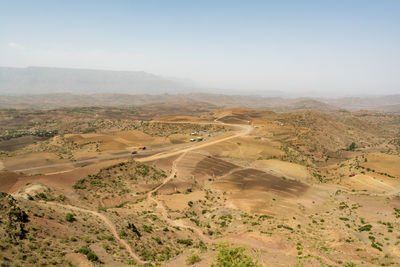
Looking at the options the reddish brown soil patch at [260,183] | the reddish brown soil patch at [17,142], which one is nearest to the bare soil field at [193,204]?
the reddish brown soil patch at [260,183]

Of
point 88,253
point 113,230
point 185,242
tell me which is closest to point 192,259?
point 185,242

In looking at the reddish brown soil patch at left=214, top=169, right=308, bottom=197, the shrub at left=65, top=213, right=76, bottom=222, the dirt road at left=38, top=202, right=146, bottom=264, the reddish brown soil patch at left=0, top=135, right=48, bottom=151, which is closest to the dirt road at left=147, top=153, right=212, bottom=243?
the dirt road at left=38, top=202, right=146, bottom=264

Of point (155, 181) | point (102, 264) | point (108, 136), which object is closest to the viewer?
point (102, 264)

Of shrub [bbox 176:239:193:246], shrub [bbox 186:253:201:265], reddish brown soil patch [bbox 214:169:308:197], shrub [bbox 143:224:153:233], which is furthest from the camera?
reddish brown soil patch [bbox 214:169:308:197]

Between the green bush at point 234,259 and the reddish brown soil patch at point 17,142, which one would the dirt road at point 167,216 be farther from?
the reddish brown soil patch at point 17,142

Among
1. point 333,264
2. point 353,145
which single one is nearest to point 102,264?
point 333,264

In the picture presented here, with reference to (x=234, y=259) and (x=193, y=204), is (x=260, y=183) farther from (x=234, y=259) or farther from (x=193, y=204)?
(x=234, y=259)

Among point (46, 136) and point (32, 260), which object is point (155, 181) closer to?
point (32, 260)

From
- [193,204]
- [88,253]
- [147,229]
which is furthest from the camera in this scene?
[193,204]

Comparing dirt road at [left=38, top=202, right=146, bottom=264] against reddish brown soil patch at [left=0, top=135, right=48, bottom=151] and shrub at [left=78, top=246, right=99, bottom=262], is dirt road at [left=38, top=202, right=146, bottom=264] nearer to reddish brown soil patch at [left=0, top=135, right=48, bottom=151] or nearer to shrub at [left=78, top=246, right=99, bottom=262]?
shrub at [left=78, top=246, right=99, bottom=262]

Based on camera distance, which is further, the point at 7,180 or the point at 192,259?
the point at 7,180

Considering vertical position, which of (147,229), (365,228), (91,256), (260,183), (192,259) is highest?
(91,256)
